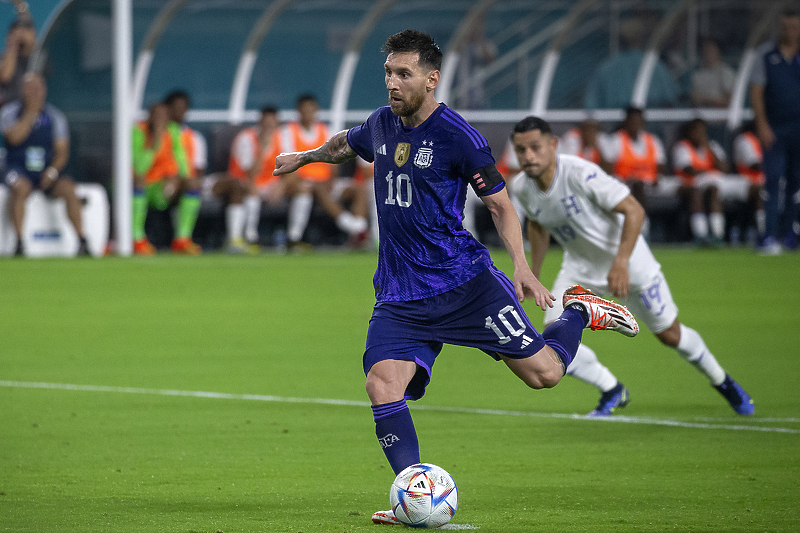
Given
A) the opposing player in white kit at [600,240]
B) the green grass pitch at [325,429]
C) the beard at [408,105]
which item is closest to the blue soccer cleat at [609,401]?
the opposing player in white kit at [600,240]

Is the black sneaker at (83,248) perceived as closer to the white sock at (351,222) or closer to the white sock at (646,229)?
the white sock at (351,222)

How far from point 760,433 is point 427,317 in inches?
88.2

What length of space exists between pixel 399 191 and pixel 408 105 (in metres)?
0.29

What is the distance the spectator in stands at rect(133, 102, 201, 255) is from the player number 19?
41.4ft

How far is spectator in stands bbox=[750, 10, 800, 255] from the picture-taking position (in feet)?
47.2

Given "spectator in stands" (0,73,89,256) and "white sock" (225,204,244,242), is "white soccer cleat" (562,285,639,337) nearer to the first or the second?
"spectator in stands" (0,73,89,256)

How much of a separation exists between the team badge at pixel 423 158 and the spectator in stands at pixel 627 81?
52.5ft

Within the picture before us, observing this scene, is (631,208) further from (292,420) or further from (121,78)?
(121,78)

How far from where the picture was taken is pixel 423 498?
3.97 meters

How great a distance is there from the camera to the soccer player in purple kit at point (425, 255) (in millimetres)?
4238

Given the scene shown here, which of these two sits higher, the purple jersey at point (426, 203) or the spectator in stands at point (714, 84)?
the spectator in stands at point (714, 84)

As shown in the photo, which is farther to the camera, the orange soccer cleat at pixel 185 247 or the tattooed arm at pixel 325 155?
the orange soccer cleat at pixel 185 247

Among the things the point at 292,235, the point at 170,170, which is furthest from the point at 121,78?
the point at 292,235

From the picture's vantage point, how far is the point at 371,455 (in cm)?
538
